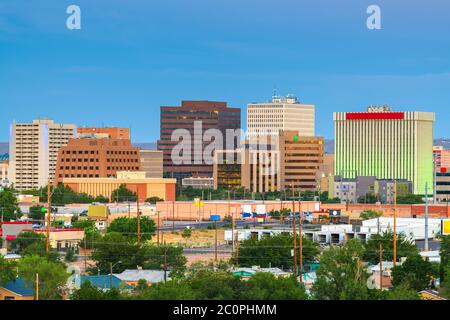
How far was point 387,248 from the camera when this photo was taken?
54750 mm

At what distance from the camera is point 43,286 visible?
115ft

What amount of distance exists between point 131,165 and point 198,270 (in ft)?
409

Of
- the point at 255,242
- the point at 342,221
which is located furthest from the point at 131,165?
the point at 255,242

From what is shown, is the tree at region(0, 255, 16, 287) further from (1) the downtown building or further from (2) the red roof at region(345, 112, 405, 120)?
(2) the red roof at region(345, 112, 405, 120)

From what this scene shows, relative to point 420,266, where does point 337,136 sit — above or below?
above

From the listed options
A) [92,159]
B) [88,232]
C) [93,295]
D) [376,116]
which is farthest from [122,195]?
[93,295]

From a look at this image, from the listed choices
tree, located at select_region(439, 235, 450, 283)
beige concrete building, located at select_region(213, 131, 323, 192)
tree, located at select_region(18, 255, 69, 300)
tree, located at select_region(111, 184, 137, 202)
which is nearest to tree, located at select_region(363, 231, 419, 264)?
tree, located at select_region(439, 235, 450, 283)

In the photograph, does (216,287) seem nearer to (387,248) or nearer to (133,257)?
(133,257)

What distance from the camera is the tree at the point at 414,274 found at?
3753 centimetres

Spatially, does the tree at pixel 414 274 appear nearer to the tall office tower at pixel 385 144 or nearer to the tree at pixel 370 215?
the tree at pixel 370 215

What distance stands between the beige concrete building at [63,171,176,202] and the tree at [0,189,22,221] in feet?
92.1

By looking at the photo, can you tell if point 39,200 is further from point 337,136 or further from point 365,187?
point 337,136

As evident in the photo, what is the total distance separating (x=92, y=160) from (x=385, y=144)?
169 ft
